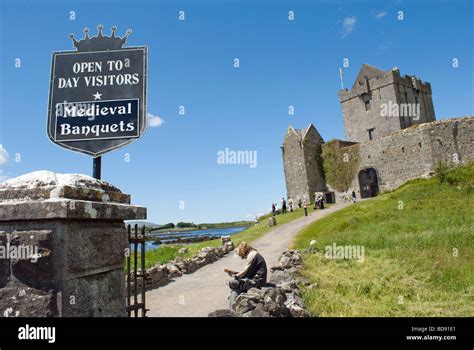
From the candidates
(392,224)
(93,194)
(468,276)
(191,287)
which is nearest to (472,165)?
(392,224)

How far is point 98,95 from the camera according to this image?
12.5ft

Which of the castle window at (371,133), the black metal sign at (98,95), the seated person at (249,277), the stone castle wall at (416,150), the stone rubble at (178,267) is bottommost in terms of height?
the stone rubble at (178,267)

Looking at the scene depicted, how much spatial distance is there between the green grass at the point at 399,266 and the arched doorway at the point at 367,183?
64.1 ft

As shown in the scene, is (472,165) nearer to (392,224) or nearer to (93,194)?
(392,224)

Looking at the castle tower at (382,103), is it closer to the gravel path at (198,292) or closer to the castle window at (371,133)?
the castle window at (371,133)

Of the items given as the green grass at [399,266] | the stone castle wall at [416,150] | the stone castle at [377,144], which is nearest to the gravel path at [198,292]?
the green grass at [399,266]

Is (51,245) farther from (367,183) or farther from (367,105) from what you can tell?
(367,105)

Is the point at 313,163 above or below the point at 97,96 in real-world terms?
above

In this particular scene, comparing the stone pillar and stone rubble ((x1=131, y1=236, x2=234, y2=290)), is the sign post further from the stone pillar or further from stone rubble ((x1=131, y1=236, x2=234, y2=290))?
stone rubble ((x1=131, y1=236, x2=234, y2=290))

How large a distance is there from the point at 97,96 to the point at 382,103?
50071mm

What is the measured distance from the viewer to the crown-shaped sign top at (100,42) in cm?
388

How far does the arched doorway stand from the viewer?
41094 mm

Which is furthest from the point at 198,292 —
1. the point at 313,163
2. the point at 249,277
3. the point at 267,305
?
the point at 313,163
